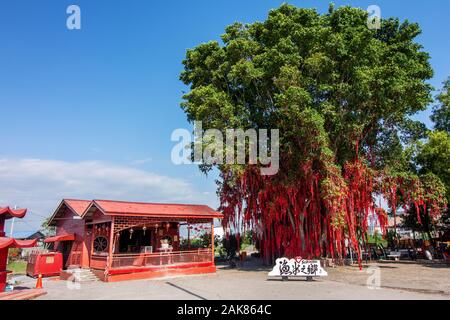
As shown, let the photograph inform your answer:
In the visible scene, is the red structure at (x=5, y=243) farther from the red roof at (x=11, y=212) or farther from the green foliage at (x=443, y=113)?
the green foliage at (x=443, y=113)

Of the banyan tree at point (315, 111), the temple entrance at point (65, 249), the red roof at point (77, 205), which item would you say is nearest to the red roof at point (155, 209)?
the banyan tree at point (315, 111)

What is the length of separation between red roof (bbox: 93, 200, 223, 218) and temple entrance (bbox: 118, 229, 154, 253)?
2.45 metres

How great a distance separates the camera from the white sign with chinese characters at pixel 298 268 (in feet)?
47.3

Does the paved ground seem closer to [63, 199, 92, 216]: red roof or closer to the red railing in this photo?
the red railing

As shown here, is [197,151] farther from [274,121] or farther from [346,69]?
[346,69]

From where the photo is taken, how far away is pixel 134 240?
21.2 m

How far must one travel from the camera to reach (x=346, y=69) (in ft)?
58.6

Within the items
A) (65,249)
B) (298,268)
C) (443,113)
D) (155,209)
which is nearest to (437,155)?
(443,113)

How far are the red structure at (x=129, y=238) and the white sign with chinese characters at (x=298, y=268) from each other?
5621 mm
